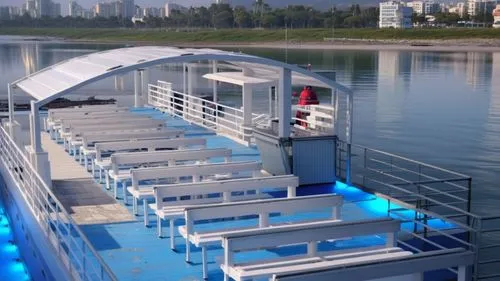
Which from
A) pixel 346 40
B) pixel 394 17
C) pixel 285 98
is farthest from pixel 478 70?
pixel 394 17

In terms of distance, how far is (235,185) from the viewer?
8.27 m

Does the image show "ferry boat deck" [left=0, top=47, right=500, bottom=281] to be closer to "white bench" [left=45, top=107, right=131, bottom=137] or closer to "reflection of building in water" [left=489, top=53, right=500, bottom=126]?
"white bench" [left=45, top=107, right=131, bottom=137]

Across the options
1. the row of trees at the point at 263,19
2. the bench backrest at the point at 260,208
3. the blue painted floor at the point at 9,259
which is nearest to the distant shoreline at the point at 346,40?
the row of trees at the point at 263,19

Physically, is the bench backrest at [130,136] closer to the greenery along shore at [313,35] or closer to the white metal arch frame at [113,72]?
the white metal arch frame at [113,72]

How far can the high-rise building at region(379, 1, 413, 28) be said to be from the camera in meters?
156

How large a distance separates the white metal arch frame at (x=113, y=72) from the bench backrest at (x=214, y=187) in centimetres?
224

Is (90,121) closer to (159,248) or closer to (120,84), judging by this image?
(159,248)

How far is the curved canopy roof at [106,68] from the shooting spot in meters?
9.58

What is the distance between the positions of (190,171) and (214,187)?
1020 mm

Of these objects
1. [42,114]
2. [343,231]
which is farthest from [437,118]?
[343,231]

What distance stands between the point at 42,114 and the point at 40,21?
520ft

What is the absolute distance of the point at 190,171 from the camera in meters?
9.10

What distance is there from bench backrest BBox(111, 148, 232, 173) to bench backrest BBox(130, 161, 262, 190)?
2.03ft

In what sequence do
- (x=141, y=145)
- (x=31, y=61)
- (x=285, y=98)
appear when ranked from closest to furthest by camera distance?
(x=285, y=98) → (x=141, y=145) → (x=31, y=61)
